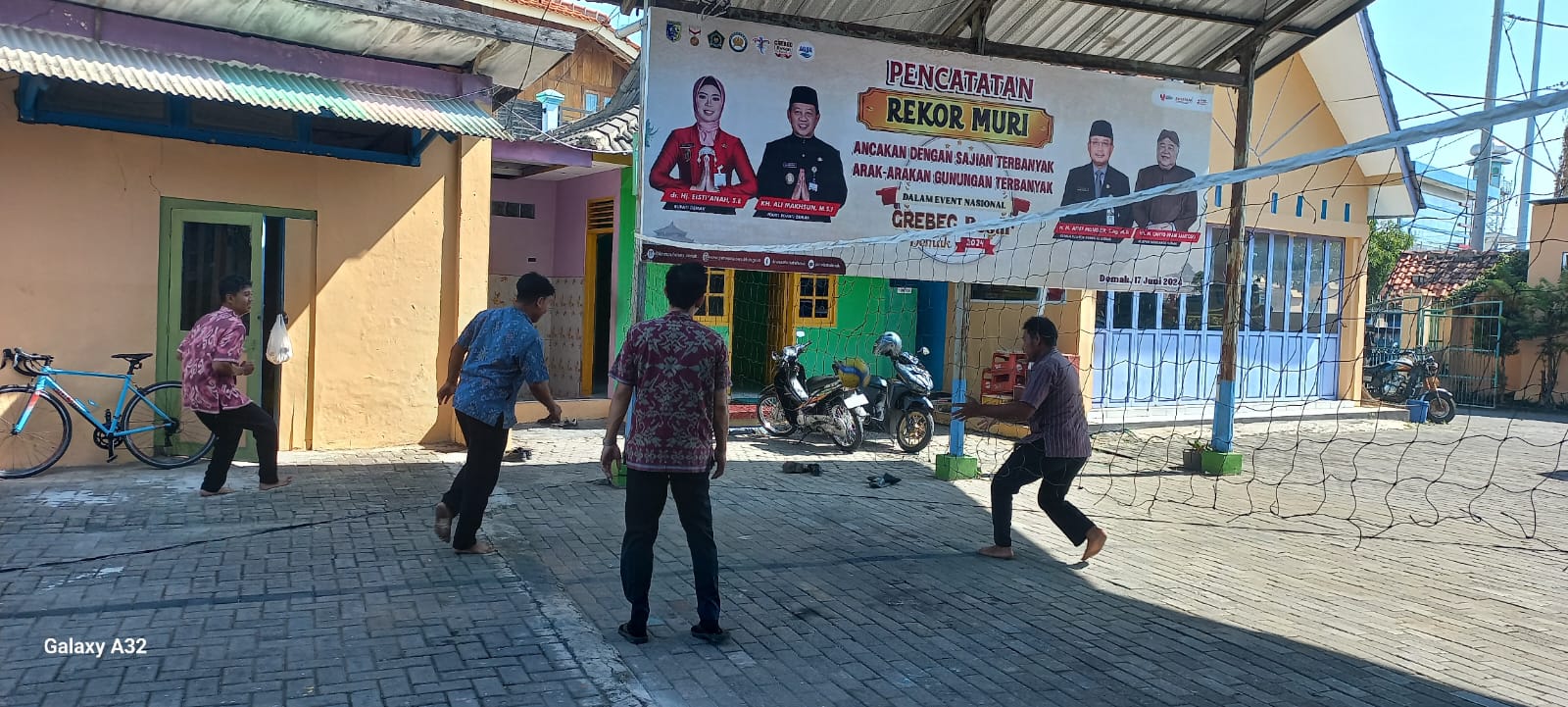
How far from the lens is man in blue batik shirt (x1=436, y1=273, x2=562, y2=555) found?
566 centimetres

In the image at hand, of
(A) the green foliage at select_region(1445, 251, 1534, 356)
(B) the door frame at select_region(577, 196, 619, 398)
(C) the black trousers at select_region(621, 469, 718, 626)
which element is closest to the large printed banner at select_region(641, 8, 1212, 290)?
(C) the black trousers at select_region(621, 469, 718, 626)

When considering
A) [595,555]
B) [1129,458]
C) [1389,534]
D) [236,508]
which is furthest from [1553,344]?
[236,508]

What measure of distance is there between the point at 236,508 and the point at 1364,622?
6.76 meters

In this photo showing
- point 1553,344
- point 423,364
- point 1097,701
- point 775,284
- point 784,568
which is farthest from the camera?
point 1553,344

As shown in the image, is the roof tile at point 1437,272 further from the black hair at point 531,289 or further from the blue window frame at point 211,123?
the black hair at point 531,289

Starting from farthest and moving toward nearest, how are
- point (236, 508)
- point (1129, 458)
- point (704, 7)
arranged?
point (1129, 458)
point (704, 7)
point (236, 508)

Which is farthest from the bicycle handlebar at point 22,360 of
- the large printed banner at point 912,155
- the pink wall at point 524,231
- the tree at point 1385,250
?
the tree at point 1385,250

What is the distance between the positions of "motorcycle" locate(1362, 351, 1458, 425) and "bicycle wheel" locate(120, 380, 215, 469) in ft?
53.4

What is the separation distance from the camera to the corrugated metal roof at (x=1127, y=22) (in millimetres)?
8305

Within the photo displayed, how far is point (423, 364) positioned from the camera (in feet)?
31.1

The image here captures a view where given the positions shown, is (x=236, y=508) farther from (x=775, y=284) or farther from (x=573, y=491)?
(x=775, y=284)

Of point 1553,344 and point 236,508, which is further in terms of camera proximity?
point 1553,344

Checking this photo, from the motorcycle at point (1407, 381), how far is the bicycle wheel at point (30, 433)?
17.1 meters

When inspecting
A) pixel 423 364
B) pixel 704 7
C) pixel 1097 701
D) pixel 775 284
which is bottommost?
pixel 1097 701
